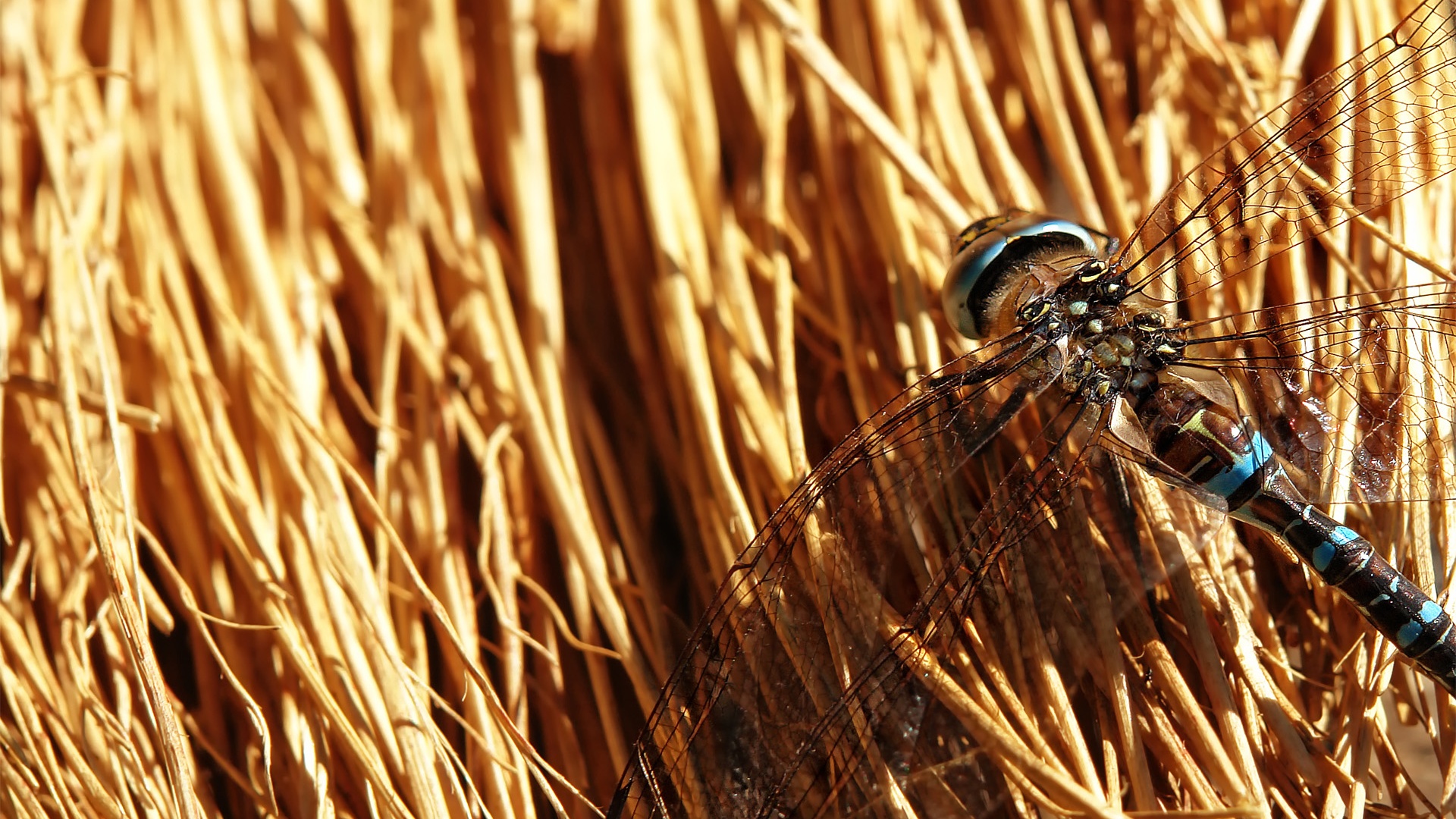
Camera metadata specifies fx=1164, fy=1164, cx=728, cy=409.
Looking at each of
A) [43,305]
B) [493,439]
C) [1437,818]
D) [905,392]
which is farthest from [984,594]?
[43,305]

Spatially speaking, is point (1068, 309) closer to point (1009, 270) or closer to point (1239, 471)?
point (1009, 270)

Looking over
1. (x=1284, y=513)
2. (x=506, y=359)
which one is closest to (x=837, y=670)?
(x=1284, y=513)

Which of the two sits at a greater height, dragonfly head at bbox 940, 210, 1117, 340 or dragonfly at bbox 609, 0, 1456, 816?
dragonfly head at bbox 940, 210, 1117, 340

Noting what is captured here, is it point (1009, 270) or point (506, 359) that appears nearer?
point (1009, 270)

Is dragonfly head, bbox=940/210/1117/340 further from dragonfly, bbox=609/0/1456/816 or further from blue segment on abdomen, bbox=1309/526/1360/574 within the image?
blue segment on abdomen, bbox=1309/526/1360/574

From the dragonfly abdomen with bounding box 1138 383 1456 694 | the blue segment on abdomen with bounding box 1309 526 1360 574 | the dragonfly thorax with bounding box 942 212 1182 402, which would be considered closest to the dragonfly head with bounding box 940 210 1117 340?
the dragonfly thorax with bounding box 942 212 1182 402

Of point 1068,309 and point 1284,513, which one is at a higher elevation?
point 1068,309
